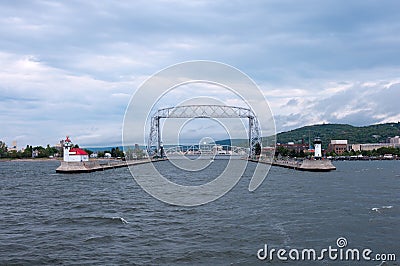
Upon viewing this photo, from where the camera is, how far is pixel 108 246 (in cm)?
1594

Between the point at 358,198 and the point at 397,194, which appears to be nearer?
the point at 358,198

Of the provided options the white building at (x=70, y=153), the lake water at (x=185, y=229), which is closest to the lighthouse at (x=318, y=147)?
the white building at (x=70, y=153)

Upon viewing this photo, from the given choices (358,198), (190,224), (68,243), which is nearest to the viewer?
(68,243)

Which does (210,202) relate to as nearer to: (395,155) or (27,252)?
(27,252)

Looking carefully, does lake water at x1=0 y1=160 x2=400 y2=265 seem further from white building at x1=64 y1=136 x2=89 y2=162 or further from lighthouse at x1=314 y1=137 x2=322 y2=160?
lighthouse at x1=314 y1=137 x2=322 y2=160

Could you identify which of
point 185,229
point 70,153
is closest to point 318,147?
point 70,153

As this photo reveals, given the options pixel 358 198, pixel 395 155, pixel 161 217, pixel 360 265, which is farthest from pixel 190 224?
pixel 395 155

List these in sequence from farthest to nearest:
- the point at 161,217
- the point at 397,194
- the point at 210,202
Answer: the point at 397,194 < the point at 210,202 < the point at 161,217

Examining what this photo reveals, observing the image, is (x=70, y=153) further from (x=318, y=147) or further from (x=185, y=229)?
(x=185, y=229)

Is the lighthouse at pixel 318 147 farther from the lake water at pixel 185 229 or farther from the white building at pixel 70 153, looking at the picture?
the lake water at pixel 185 229

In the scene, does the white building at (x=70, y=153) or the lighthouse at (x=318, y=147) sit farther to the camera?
the lighthouse at (x=318, y=147)

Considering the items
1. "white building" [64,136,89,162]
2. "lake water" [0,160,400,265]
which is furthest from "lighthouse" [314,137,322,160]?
"lake water" [0,160,400,265]

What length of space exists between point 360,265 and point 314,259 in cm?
140

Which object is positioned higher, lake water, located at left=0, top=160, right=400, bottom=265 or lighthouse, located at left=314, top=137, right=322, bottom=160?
lighthouse, located at left=314, top=137, right=322, bottom=160
